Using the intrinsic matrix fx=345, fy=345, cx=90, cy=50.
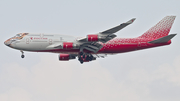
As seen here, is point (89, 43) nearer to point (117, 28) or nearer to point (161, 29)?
point (117, 28)

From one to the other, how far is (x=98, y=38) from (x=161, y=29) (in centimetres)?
1672

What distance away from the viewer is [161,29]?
74.0m

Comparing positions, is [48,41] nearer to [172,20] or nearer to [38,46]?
[38,46]

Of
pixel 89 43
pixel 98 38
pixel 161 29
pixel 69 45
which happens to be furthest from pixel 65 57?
pixel 161 29

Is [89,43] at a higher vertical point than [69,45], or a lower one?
higher

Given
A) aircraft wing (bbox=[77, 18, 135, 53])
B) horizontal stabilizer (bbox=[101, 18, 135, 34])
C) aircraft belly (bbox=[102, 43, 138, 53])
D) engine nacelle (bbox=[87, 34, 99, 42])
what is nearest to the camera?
horizontal stabilizer (bbox=[101, 18, 135, 34])

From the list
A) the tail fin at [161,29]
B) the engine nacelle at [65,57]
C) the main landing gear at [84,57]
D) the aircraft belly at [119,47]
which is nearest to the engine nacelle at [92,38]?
the main landing gear at [84,57]

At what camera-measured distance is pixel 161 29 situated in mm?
74000

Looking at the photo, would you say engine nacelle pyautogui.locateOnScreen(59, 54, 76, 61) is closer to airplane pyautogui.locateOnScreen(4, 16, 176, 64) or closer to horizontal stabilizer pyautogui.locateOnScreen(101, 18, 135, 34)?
→ airplane pyautogui.locateOnScreen(4, 16, 176, 64)

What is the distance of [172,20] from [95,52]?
18.8 meters

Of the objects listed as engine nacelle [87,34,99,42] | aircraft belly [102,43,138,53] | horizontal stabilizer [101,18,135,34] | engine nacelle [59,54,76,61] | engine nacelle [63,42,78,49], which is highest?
horizontal stabilizer [101,18,135,34]

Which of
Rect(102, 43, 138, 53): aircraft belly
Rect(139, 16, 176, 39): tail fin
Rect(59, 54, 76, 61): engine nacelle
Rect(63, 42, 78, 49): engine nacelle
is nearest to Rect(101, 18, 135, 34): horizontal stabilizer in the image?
Rect(102, 43, 138, 53): aircraft belly

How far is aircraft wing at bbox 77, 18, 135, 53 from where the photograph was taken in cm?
6288

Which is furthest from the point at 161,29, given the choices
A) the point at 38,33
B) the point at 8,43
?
the point at 8,43
